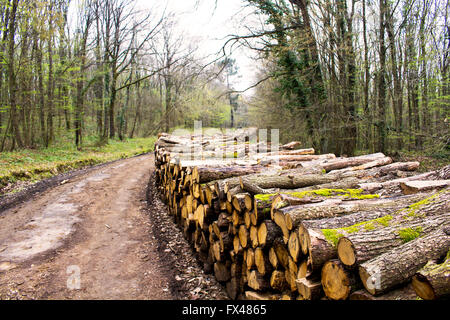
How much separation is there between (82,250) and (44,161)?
381 inches

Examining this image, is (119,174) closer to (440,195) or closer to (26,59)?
(26,59)

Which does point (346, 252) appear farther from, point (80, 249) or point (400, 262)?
point (80, 249)

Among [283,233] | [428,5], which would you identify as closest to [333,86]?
[428,5]

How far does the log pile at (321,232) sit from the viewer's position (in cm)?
204

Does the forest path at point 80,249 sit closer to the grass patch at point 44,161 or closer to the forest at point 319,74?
the grass patch at point 44,161

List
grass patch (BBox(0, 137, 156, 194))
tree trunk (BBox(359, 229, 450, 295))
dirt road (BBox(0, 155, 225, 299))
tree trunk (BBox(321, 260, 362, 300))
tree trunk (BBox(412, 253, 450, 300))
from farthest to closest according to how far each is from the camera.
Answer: grass patch (BBox(0, 137, 156, 194)) → dirt road (BBox(0, 155, 225, 299)) → tree trunk (BBox(321, 260, 362, 300)) → tree trunk (BBox(359, 229, 450, 295)) → tree trunk (BBox(412, 253, 450, 300))

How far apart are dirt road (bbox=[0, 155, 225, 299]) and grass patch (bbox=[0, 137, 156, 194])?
244 cm

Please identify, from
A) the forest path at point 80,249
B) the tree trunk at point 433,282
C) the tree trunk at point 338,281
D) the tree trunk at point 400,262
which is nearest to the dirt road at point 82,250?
the forest path at point 80,249

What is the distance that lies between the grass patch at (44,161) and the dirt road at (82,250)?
8.00ft

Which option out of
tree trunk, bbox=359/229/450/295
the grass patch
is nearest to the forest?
the grass patch

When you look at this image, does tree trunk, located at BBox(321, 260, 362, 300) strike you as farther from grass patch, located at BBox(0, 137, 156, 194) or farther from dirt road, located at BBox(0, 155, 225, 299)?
grass patch, located at BBox(0, 137, 156, 194)

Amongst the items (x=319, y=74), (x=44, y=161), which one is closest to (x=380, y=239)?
(x=319, y=74)

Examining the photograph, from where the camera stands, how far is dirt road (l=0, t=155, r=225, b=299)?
3.90 m
